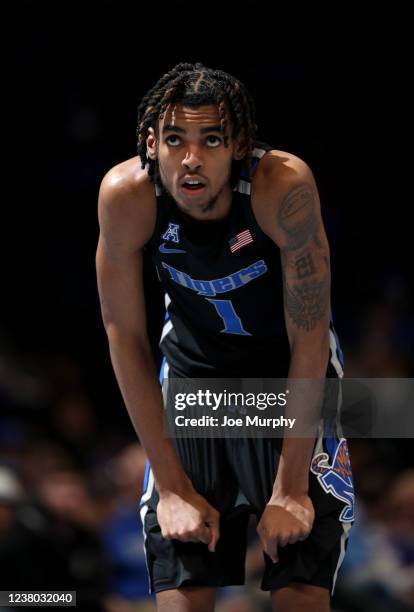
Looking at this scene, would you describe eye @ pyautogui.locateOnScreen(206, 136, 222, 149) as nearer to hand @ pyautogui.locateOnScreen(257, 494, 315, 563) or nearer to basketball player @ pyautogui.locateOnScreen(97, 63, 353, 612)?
basketball player @ pyautogui.locateOnScreen(97, 63, 353, 612)

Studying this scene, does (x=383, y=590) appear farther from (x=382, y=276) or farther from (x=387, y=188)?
(x=387, y=188)

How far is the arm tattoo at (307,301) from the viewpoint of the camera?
2549 mm

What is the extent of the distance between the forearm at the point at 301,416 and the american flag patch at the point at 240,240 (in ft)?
0.92

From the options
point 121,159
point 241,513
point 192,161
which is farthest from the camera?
point 121,159

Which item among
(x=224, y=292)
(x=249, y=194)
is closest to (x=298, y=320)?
(x=224, y=292)

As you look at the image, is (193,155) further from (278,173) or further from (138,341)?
(138,341)

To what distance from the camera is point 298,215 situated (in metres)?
2.49

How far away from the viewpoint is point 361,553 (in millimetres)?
3617

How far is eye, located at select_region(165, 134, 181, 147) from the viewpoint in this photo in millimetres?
2480

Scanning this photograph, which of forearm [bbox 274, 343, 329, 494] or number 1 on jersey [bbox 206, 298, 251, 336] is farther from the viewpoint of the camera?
number 1 on jersey [bbox 206, 298, 251, 336]

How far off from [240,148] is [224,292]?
1.15ft

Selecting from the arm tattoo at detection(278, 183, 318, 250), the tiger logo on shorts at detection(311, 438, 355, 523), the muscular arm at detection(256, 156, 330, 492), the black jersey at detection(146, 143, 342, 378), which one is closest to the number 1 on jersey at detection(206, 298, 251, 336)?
the black jersey at detection(146, 143, 342, 378)

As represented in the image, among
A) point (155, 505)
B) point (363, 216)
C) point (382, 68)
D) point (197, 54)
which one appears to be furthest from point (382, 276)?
A: point (155, 505)

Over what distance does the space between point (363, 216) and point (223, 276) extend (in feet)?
6.50
